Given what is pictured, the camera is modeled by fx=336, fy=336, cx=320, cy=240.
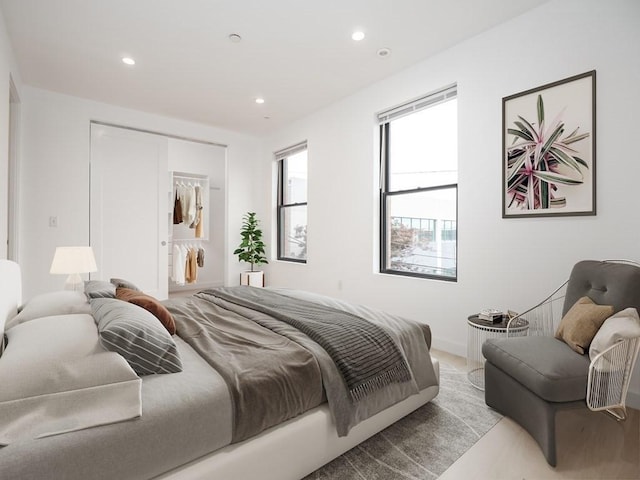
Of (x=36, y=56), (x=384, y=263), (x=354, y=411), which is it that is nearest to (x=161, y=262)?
(x=36, y=56)

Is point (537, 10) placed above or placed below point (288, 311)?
above

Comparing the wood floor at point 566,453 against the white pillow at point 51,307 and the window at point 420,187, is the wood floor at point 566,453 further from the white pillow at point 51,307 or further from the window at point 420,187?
the white pillow at point 51,307

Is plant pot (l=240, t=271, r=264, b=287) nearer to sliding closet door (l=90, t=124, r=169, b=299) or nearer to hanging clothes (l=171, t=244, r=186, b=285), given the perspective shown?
hanging clothes (l=171, t=244, r=186, b=285)

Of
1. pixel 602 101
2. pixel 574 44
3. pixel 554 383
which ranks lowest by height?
pixel 554 383

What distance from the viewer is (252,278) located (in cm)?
532

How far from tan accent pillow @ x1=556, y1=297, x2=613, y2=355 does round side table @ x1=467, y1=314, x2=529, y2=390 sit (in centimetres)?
40

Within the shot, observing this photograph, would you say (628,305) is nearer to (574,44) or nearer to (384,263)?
(574,44)

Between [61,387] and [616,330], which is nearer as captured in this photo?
[61,387]

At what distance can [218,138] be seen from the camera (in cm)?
542

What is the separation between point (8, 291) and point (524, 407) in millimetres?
2787

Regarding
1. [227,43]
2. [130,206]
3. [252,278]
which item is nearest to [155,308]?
[227,43]

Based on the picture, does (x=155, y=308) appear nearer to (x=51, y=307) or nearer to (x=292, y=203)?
(x=51, y=307)

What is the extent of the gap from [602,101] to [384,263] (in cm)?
232

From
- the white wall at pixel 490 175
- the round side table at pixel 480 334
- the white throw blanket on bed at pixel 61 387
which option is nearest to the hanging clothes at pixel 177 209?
the white wall at pixel 490 175
